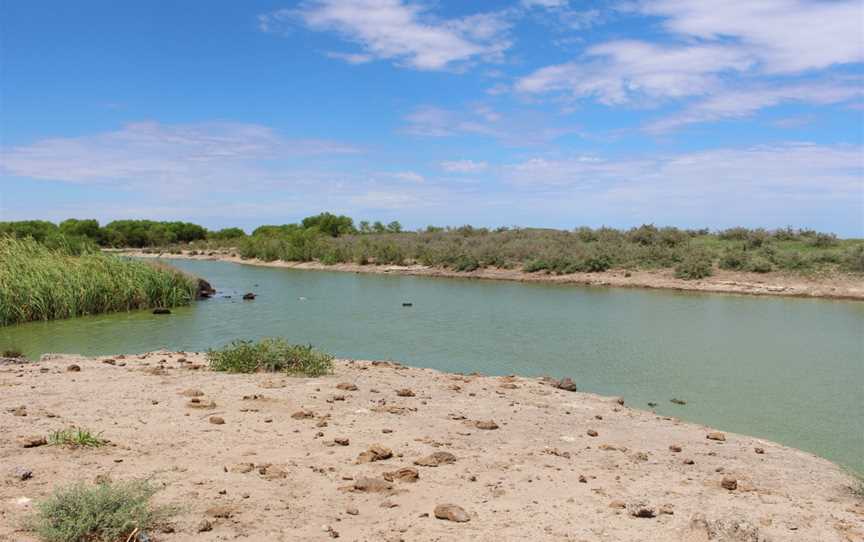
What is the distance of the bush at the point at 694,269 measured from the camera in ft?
112

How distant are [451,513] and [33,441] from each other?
372cm

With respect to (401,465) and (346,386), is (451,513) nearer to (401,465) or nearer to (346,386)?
(401,465)

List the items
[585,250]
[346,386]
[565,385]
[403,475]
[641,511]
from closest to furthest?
[641,511]
[403,475]
[346,386]
[565,385]
[585,250]

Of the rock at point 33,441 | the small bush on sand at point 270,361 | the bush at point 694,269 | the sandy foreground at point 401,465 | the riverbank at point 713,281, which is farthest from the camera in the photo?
the bush at point 694,269

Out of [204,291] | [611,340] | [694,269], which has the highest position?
[694,269]

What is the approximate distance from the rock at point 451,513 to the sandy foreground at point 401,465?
0.6 inches

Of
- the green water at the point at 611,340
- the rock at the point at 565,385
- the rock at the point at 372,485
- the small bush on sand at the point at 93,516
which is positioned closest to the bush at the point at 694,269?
the green water at the point at 611,340

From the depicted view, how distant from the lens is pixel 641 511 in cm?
489

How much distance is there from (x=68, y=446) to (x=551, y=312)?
19.3 metres

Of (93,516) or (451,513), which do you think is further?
(451,513)

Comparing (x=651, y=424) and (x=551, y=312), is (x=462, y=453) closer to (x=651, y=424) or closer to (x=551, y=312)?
(x=651, y=424)

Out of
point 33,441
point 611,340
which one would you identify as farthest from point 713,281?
point 33,441

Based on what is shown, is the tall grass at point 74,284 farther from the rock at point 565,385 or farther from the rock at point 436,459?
the rock at point 436,459

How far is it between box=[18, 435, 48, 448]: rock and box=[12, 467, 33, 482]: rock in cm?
65
